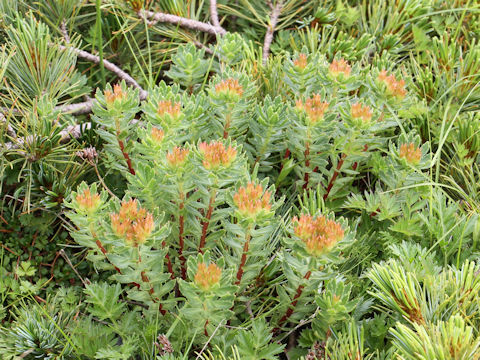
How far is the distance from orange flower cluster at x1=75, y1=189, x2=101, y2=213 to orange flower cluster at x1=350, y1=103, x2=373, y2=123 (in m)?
0.83

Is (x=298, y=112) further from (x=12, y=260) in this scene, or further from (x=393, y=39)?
(x=12, y=260)

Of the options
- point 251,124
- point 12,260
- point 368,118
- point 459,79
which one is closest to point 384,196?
point 368,118

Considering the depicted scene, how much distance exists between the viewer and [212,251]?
5.81ft

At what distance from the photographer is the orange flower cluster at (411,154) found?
64.2 inches

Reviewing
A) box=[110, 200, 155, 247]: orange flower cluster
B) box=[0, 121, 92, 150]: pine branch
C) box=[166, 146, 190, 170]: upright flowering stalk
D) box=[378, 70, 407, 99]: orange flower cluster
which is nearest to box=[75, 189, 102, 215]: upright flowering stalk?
box=[110, 200, 155, 247]: orange flower cluster

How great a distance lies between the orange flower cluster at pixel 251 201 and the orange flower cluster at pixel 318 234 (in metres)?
0.10

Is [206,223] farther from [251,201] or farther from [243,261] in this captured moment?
[251,201]

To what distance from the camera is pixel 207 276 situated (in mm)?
1295

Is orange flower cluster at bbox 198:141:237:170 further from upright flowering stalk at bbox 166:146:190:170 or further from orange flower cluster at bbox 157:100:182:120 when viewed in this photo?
orange flower cluster at bbox 157:100:182:120

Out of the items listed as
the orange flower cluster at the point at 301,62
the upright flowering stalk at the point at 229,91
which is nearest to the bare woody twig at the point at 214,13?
the orange flower cluster at the point at 301,62

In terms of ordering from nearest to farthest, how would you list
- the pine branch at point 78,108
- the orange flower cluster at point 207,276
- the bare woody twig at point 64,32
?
the orange flower cluster at point 207,276 < the pine branch at point 78,108 < the bare woody twig at point 64,32

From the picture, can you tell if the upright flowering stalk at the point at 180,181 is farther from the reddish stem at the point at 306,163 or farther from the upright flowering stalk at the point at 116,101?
the reddish stem at the point at 306,163

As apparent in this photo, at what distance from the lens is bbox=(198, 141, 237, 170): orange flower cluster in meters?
1.38

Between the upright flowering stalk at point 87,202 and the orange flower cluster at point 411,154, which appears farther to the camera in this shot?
the orange flower cluster at point 411,154
